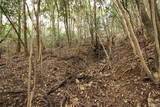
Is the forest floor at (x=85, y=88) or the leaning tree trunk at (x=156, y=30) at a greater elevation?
the leaning tree trunk at (x=156, y=30)

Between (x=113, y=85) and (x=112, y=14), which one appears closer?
(x=113, y=85)

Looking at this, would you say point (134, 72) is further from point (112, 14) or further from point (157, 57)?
point (112, 14)

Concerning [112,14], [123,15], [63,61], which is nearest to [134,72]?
[123,15]

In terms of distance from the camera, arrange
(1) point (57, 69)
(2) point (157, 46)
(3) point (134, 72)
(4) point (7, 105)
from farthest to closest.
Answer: (1) point (57, 69) → (3) point (134, 72) → (4) point (7, 105) → (2) point (157, 46)

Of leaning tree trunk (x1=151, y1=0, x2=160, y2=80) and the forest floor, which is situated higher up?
leaning tree trunk (x1=151, y1=0, x2=160, y2=80)

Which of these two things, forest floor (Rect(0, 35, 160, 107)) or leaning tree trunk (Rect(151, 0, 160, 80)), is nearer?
leaning tree trunk (Rect(151, 0, 160, 80))

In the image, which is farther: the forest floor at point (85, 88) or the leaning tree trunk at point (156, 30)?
the forest floor at point (85, 88)

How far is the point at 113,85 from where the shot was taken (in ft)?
14.3

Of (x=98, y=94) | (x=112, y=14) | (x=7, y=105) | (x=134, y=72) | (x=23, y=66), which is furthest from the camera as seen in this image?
(x=112, y=14)

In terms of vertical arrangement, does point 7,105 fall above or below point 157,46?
below

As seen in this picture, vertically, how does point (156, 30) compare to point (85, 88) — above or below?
above

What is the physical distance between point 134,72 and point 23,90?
9.53 feet

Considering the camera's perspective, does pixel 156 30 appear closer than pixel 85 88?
Yes

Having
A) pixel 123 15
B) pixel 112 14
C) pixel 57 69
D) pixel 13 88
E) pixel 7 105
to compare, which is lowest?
pixel 7 105
